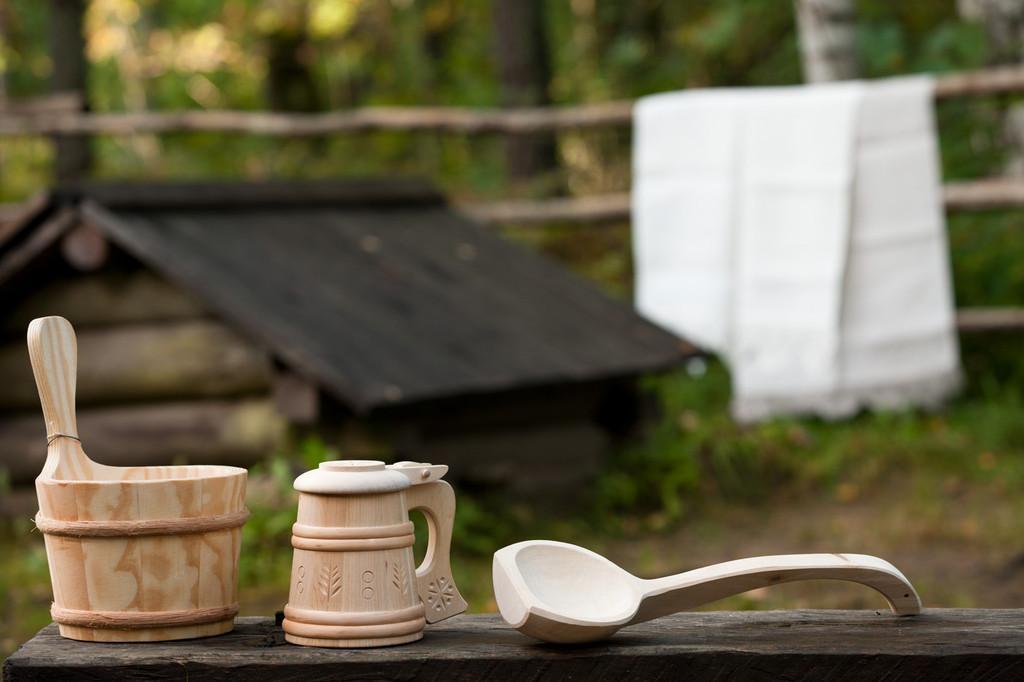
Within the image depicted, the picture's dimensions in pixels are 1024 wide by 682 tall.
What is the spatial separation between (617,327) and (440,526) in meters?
3.95

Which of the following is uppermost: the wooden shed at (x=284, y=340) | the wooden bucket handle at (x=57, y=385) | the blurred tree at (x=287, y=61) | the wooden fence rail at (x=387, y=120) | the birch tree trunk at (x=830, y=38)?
the blurred tree at (x=287, y=61)

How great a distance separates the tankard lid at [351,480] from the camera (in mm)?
1787

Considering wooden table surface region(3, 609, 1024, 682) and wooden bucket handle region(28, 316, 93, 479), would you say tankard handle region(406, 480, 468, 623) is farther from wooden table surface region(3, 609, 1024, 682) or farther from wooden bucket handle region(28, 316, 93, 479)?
wooden bucket handle region(28, 316, 93, 479)

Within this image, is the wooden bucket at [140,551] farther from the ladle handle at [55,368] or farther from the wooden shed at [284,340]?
the wooden shed at [284,340]

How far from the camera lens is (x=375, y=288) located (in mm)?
5230

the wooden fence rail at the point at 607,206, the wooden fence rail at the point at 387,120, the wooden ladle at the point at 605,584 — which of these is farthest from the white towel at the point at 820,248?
the wooden ladle at the point at 605,584

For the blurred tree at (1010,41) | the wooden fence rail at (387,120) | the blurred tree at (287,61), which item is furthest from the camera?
the blurred tree at (287,61)

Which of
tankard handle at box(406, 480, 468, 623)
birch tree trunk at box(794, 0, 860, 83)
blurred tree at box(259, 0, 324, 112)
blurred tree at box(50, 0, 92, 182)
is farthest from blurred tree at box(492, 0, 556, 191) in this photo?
tankard handle at box(406, 480, 468, 623)

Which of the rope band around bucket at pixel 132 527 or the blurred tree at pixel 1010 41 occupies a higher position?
the blurred tree at pixel 1010 41

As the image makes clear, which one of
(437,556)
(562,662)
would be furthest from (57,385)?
(562,662)

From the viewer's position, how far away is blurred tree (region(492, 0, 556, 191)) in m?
10.1

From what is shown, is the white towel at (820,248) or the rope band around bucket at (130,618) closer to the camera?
the rope band around bucket at (130,618)

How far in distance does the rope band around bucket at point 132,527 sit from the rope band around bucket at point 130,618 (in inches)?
4.3

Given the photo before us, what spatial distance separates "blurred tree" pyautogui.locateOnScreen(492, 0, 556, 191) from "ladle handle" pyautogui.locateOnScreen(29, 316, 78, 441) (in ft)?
26.5
